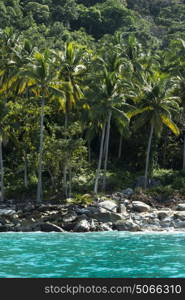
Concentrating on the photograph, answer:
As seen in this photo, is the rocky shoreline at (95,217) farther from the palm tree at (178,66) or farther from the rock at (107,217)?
the palm tree at (178,66)

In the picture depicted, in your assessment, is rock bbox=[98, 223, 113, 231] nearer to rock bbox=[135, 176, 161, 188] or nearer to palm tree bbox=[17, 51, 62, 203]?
palm tree bbox=[17, 51, 62, 203]

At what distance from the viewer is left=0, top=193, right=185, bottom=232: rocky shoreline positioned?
1198 inches

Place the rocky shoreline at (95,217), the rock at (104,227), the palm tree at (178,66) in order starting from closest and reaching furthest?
the rock at (104,227) < the rocky shoreline at (95,217) < the palm tree at (178,66)

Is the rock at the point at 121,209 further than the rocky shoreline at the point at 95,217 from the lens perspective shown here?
Yes

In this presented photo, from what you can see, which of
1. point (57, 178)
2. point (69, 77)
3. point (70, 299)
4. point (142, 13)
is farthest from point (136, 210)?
point (142, 13)

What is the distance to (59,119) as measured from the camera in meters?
48.1

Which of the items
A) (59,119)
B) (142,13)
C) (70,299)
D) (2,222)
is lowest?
(2,222)

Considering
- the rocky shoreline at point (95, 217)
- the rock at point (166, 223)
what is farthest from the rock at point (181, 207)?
the rock at point (166, 223)

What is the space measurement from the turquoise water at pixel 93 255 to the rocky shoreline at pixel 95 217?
76.3 inches

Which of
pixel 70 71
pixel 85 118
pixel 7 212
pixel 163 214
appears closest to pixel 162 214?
pixel 163 214

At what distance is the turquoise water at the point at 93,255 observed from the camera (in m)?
16.7

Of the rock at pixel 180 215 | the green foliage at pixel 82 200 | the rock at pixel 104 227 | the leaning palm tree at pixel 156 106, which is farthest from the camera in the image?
the leaning palm tree at pixel 156 106

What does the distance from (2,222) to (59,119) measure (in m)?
17.8

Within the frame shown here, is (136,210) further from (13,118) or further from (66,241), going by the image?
(13,118)
